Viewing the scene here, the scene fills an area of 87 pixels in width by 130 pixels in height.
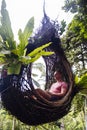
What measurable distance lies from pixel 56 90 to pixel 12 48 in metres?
0.71

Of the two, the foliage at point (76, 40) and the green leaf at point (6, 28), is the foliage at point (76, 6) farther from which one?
the green leaf at point (6, 28)

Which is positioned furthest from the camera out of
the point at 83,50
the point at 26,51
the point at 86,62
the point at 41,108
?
the point at 86,62

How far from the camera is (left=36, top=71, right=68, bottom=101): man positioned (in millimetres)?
3049

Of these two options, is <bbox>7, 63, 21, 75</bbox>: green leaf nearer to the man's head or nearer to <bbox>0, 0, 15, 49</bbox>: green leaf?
<bbox>0, 0, 15, 49</bbox>: green leaf

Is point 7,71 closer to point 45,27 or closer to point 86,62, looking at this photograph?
point 45,27

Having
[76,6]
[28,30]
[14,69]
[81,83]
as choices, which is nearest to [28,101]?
[14,69]

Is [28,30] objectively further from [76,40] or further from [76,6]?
[76,40]

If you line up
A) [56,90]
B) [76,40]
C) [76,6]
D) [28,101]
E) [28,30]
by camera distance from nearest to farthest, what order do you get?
[28,101], [28,30], [56,90], [76,6], [76,40]

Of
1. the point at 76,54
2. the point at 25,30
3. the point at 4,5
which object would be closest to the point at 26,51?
the point at 25,30

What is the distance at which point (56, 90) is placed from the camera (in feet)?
10.7

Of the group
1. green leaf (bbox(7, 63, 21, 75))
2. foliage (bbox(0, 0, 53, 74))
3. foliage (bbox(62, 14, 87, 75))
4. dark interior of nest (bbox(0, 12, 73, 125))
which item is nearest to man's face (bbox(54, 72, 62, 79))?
dark interior of nest (bbox(0, 12, 73, 125))

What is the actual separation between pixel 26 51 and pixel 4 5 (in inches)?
21.0

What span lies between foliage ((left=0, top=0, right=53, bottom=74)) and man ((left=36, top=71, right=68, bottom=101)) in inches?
13.9

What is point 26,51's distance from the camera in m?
3.12
